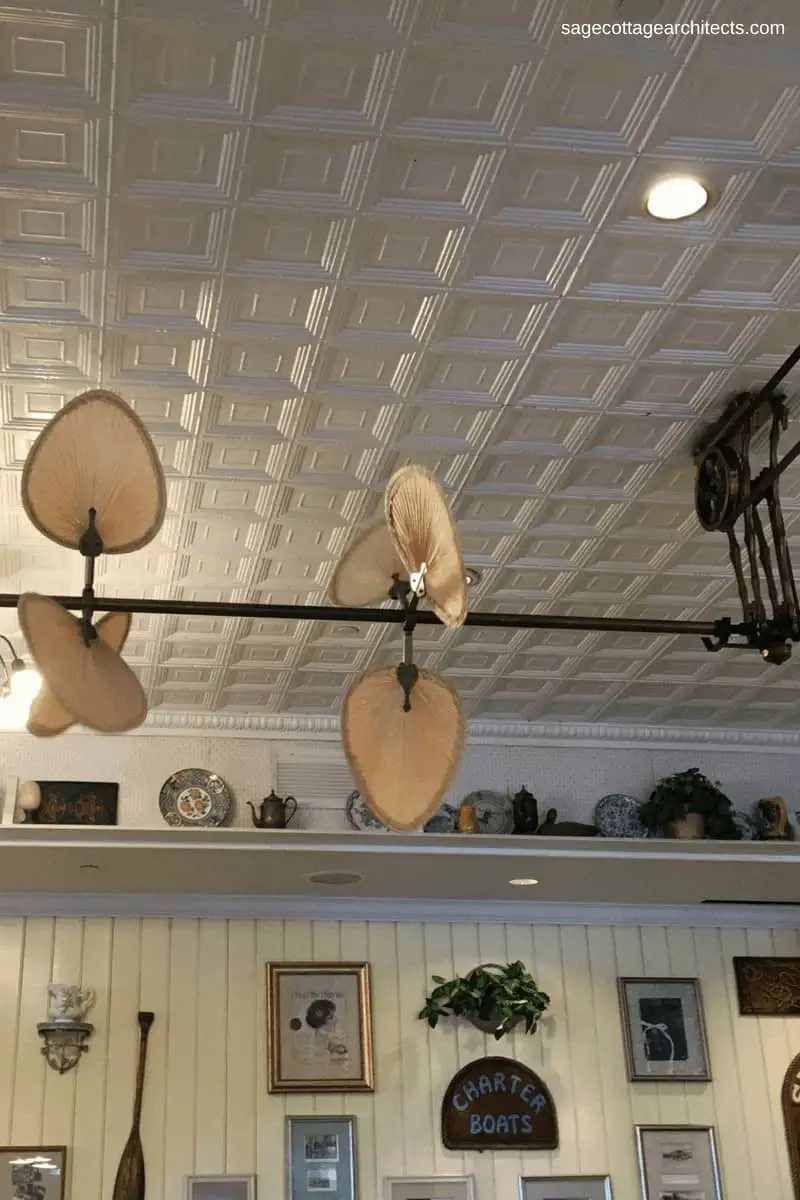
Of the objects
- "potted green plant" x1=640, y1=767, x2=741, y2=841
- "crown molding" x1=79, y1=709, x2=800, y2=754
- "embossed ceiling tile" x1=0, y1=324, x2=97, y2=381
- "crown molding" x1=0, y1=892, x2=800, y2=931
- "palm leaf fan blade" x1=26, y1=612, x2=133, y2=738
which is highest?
"embossed ceiling tile" x1=0, y1=324, x2=97, y2=381

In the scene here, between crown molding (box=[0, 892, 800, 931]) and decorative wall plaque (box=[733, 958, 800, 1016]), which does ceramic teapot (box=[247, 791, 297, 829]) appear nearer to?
crown molding (box=[0, 892, 800, 931])

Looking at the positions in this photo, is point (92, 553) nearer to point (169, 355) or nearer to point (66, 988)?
point (169, 355)

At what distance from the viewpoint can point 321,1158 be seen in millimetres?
5586

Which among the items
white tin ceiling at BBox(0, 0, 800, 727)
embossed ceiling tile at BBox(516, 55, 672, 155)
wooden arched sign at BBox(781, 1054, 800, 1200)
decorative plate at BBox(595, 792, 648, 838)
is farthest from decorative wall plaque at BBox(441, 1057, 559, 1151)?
embossed ceiling tile at BBox(516, 55, 672, 155)

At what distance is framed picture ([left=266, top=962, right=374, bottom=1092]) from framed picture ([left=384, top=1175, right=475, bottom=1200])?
41cm

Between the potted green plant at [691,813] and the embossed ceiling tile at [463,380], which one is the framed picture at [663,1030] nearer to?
the potted green plant at [691,813]

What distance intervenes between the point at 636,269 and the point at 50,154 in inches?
51.8

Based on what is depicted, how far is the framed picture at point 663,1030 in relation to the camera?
237 inches

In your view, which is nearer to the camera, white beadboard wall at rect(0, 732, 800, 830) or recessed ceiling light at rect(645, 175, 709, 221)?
recessed ceiling light at rect(645, 175, 709, 221)

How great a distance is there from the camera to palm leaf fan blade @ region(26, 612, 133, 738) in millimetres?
2350

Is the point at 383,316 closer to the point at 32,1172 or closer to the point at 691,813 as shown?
the point at 691,813

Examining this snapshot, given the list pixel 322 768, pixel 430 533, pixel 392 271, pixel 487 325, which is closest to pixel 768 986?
pixel 322 768

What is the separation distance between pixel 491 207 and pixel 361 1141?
4.28 metres

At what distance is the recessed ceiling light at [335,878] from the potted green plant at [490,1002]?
67 centimetres
